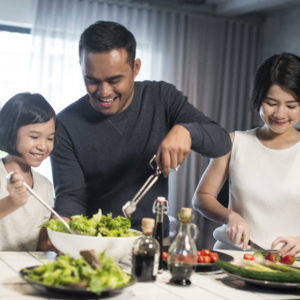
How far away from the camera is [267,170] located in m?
2.35

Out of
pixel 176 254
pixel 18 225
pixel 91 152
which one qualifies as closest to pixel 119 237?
pixel 176 254

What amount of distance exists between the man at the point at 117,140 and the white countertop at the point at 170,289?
16.6 inches

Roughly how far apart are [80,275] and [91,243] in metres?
0.28

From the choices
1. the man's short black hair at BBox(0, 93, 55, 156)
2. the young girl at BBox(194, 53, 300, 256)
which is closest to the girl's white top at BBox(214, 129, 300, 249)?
the young girl at BBox(194, 53, 300, 256)

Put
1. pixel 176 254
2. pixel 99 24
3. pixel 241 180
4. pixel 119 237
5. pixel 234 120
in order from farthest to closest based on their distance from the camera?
pixel 234 120 < pixel 241 180 < pixel 99 24 < pixel 119 237 < pixel 176 254

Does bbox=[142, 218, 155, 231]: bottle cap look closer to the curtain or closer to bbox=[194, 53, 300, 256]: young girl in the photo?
bbox=[194, 53, 300, 256]: young girl

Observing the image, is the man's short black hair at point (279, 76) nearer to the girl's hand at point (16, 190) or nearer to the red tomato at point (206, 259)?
the red tomato at point (206, 259)

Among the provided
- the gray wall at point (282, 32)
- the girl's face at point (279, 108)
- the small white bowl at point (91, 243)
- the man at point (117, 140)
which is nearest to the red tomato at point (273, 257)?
the man at point (117, 140)

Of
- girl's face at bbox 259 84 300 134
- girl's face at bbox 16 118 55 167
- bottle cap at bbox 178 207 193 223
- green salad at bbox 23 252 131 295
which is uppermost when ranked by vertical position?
girl's face at bbox 259 84 300 134

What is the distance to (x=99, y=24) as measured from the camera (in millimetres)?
1885

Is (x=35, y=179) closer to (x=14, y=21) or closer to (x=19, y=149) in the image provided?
(x=19, y=149)

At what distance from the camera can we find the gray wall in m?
5.38

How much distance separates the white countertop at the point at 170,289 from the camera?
50.2 inches

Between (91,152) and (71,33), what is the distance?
11.6 feet
